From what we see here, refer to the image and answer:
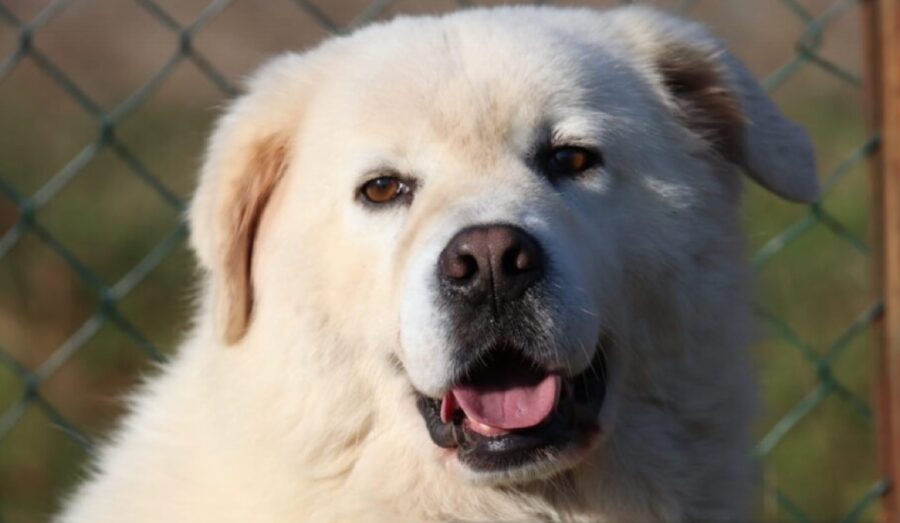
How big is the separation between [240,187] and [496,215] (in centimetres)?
66

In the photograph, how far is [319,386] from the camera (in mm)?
2809

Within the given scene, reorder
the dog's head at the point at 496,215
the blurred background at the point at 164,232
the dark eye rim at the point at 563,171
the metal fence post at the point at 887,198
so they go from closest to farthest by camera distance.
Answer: the dog's head at the point at 496,215
the dark eye rim at the point at 563,171
the metal fence post at the point at 887,198
the blurred background at the point at 164,232

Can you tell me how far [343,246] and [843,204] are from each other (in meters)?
3.76

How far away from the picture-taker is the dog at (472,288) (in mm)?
2574

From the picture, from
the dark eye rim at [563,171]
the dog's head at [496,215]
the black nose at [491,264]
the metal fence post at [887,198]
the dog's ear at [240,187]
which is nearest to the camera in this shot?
the black nose at [491,264]

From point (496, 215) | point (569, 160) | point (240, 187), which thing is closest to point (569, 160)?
point (569, 160)

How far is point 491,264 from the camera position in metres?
2.43

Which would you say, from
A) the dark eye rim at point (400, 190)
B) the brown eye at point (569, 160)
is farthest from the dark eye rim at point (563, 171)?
the dark eye rim at point (400, 190)

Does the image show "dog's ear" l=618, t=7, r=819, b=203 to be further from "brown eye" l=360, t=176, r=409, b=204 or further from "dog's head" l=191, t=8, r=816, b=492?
"brown eye" l=360, t=176, r=409, b=204

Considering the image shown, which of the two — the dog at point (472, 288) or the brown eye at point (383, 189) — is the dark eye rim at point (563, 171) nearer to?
the dog at point (472, 288)

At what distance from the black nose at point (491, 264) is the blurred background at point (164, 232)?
0.79 m

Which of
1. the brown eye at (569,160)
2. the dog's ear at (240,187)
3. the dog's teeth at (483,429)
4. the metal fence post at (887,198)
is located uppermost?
the dog's ear at (240,187)

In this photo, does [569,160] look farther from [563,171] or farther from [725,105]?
A: [725,105]

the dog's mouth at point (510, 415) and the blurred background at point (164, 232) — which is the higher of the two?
the dog's mouth at point (510, 415)
